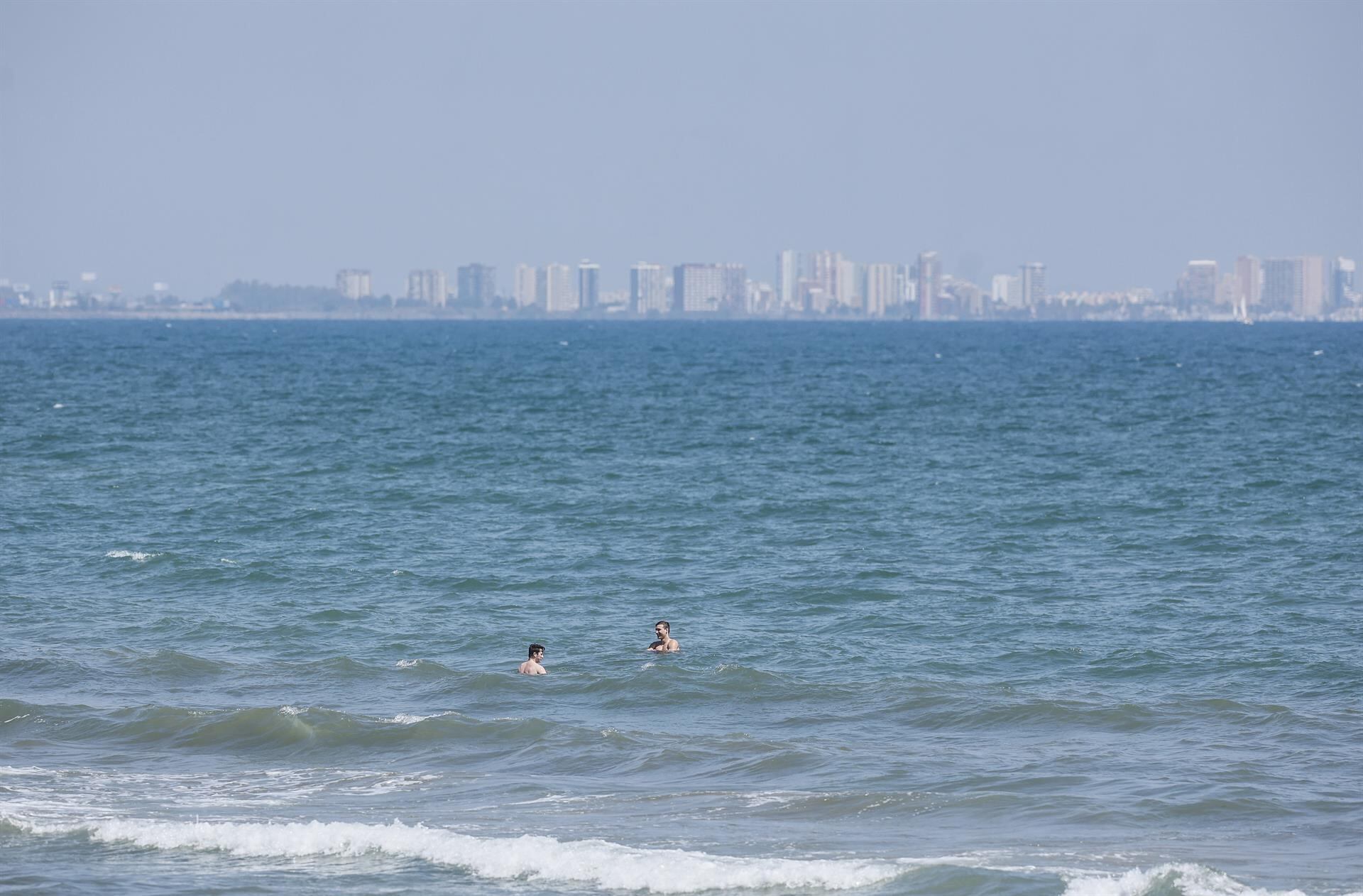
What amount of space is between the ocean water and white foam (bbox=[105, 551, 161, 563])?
12 centimetres

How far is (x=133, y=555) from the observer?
34062 millimetres

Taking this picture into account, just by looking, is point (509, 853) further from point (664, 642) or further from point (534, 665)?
point (664, 642)

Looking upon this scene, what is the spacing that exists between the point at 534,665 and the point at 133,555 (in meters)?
13.6

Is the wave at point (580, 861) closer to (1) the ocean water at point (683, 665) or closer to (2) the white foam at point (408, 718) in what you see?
(1) the ocean water at point (683, 665)

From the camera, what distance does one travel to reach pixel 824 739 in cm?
2112

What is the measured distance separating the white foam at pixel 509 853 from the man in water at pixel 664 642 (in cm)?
831

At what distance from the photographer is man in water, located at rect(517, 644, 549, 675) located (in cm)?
→ 2452

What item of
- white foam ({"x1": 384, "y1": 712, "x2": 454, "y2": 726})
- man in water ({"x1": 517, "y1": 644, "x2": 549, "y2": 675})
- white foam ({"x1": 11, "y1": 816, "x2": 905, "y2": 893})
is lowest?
white foam ({"x1": 11, "y1": 816, "x2": 905, "y2": 893})

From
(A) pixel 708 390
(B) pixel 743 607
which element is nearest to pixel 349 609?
(B) pixel 743 607

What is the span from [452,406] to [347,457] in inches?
857

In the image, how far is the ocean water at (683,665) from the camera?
16.8 m

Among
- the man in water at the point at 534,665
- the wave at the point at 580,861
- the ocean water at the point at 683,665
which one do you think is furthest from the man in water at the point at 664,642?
the wave at the point at 580,861

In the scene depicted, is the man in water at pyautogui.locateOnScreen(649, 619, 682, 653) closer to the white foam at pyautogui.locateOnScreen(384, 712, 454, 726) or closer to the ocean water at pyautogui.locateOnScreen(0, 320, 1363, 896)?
the ocean water at pyautogui.locateOnScreen(0, 320, 1363, 896)

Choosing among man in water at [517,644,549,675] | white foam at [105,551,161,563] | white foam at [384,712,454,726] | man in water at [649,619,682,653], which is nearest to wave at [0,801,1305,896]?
white foam at [384,712,454,726]
